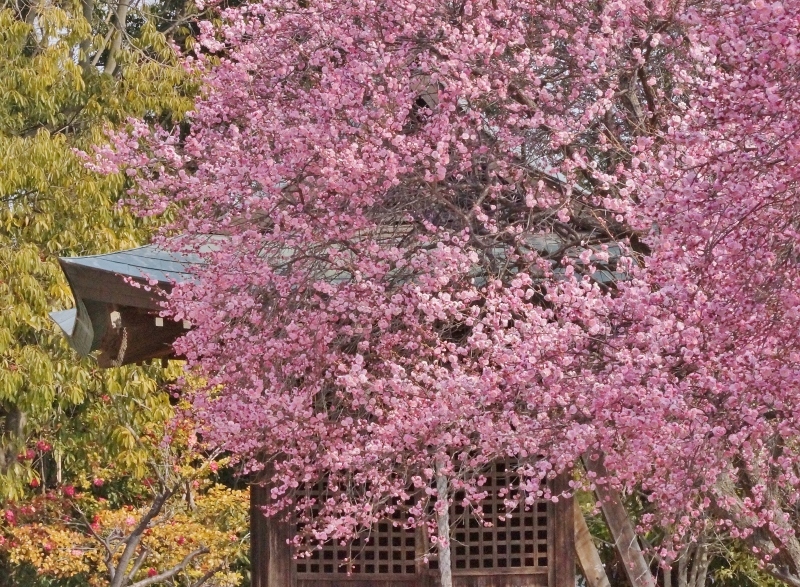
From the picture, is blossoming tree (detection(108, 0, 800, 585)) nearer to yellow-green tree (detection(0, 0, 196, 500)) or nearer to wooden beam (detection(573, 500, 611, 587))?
wooden beam (detection(573, 500, 611, 587))

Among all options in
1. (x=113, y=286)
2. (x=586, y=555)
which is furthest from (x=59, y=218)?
(x=586, y=555)

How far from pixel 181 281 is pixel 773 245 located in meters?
4.22

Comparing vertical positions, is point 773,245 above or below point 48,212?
below

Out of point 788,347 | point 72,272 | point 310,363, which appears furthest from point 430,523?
point 788,347

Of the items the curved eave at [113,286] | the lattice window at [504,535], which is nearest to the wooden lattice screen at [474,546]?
the lattice window at [504,535]

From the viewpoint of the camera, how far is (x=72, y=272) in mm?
7477

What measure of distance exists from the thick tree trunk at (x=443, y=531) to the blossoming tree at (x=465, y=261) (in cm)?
4

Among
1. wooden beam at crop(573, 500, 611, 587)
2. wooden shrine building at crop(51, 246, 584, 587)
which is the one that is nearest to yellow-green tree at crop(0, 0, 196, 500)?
wooden shrine building at crop(51, 246, 584, 587)

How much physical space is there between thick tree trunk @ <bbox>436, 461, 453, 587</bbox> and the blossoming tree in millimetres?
41

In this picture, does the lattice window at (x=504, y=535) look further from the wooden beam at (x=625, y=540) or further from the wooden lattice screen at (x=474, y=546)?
the wooden beam at (x=625, y=540)

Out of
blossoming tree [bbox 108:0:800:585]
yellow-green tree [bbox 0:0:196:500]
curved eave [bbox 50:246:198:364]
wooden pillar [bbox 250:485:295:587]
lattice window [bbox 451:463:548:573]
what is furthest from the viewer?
yellow-green tree [bbox 0:0:196:500]

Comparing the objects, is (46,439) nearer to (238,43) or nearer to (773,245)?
(238,43)

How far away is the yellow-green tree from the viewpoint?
12.0 meters

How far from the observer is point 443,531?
6.92m
